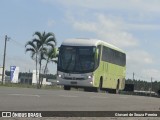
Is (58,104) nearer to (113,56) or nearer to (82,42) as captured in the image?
(82,42)

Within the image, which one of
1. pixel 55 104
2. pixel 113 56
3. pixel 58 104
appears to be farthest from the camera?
pixel 113 56

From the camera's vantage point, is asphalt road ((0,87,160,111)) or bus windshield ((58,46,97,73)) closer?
asphalt road ((0,87,160,111))

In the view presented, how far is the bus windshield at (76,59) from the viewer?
124 ft

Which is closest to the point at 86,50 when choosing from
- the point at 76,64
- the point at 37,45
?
the point at 76,64

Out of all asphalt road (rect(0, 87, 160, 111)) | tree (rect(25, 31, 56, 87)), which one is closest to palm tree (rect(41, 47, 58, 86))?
tree (rect(25, 31, 56, 87))

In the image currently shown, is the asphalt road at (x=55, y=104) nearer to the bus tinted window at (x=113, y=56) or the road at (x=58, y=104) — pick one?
the road at (x=58, y=104)

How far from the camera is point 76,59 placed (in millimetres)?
37781

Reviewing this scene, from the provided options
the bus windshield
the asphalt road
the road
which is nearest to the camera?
the road

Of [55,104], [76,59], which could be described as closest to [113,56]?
[76,59]

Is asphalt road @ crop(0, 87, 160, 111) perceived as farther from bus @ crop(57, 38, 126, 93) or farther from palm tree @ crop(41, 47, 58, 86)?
palm tree @ crop(41, 47, 58, 86)

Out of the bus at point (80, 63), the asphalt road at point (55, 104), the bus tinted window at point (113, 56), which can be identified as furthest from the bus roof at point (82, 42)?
the asphalt road at point (55, 104)

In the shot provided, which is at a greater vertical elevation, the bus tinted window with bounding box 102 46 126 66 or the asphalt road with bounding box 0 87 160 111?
the bus tinted window with bounding box 102 46 126 66

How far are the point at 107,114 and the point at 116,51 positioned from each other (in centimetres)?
3317

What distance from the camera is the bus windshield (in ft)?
124
